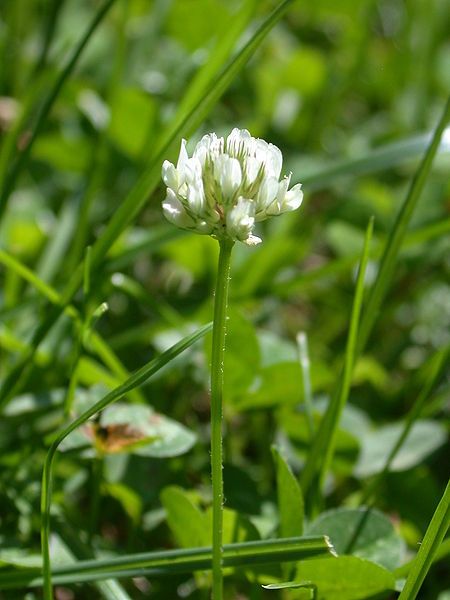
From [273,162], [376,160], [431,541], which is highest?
[376,160]

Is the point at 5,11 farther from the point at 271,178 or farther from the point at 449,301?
the point at 271,178

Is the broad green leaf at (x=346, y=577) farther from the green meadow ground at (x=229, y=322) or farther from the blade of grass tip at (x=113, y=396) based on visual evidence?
the blade of grass tip at (x=113, y=396)

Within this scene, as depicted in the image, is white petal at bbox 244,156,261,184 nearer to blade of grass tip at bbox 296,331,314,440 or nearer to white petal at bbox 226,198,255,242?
white petal at bbox 226,198,255,242

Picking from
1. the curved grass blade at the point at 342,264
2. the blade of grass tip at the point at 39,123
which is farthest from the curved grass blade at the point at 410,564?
the blade of grass tip at the point at 39,123

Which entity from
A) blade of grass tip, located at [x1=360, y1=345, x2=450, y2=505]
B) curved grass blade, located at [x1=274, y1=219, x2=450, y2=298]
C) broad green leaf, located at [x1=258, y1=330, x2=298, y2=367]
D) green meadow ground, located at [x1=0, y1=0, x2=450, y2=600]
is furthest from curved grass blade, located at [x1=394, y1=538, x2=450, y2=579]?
curved grass blade, located at [x1=274, y1=219, x2=450, y2=298]

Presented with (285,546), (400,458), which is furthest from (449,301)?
(285,546)

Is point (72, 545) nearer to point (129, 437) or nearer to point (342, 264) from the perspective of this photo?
point (129, 437)

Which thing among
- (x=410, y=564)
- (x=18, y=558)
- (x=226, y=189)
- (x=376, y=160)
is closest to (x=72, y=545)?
(x=18, y=558)
